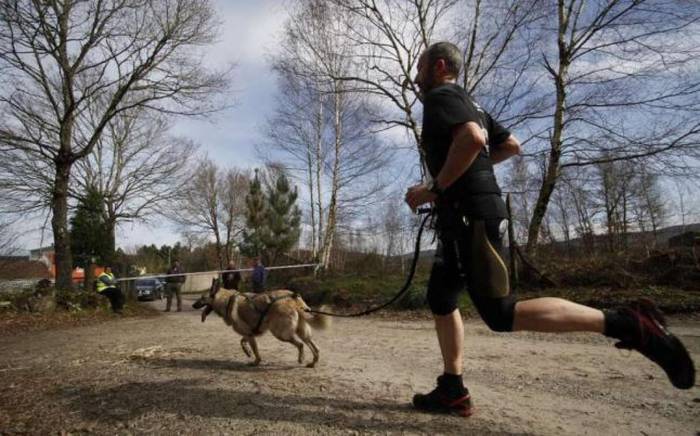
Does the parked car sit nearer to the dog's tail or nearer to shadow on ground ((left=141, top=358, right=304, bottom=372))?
shadow on ground ((left=141, top=358, right=304, bottom=372))

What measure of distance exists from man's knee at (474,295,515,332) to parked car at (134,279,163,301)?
96.9ft

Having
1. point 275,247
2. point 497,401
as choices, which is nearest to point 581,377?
point 497,401

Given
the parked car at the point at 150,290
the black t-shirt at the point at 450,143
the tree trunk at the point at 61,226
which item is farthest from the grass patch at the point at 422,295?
the parked car at the point at 150,290

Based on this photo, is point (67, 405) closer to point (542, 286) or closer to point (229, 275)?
point (542, 286)

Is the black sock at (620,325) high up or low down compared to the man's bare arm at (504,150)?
down

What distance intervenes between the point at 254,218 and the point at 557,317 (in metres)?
36.4

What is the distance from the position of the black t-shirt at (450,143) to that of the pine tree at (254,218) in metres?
34.7

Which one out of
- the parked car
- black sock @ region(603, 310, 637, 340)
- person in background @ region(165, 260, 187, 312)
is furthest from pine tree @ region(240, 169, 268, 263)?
black sock @ region(603, 310, 637, 340)

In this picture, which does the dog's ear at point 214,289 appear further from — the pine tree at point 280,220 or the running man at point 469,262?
the pine tree at point 280,220

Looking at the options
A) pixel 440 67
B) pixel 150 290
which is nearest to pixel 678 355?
pixel 440 67

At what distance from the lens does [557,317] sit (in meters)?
2.24

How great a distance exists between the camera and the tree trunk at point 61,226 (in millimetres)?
13633

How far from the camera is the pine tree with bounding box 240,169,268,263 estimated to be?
36781mm

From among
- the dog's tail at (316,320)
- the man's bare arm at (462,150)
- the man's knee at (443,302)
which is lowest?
the dog's tail at (316,320)
